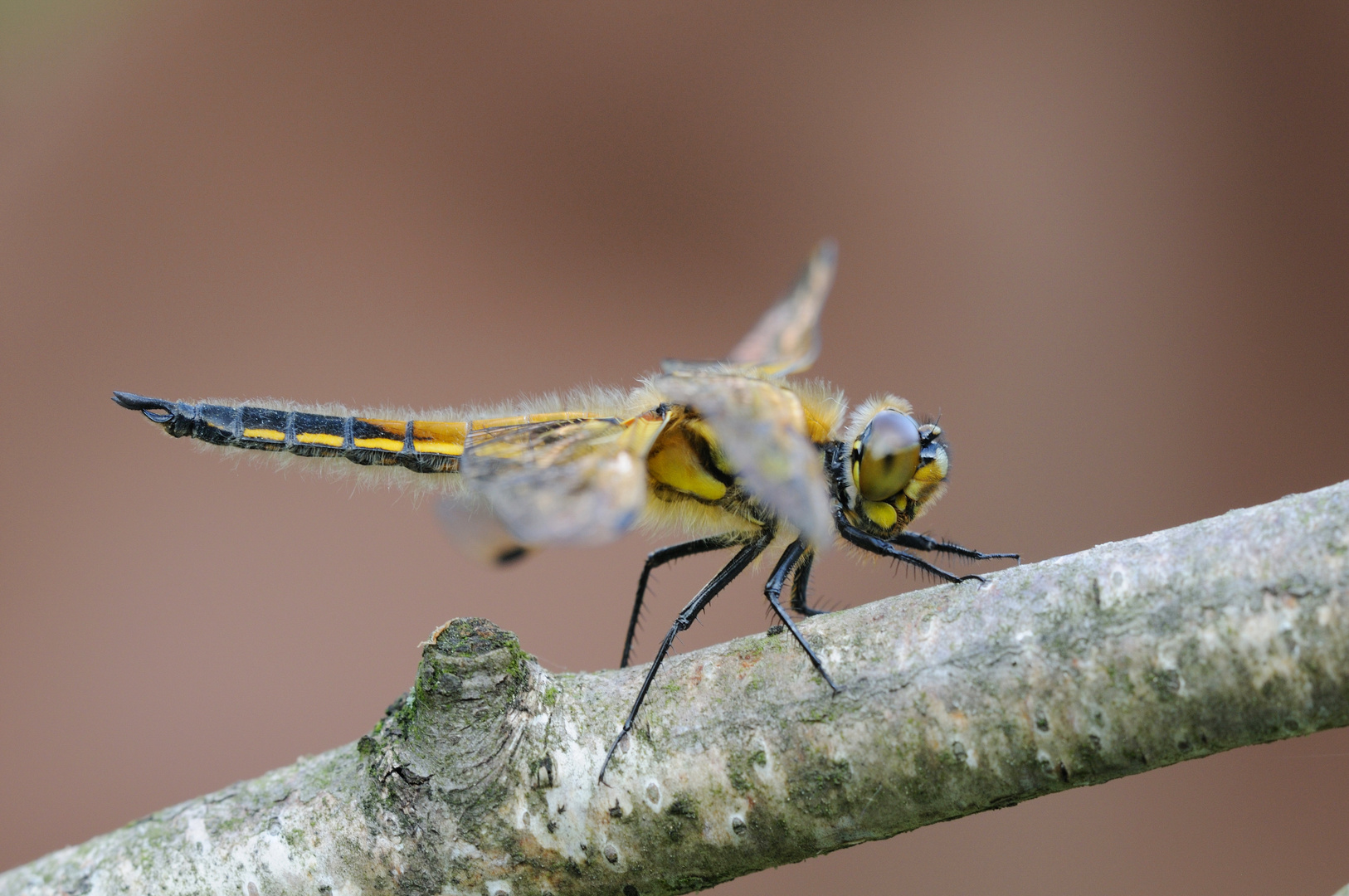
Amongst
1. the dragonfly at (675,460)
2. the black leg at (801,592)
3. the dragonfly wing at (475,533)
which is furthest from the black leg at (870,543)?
the dragonfly wing at (475,533)

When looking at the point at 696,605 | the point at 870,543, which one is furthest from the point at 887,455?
the point at 696,605

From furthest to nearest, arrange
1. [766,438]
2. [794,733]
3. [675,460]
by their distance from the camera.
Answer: [675,460], [766,438], [794,733]

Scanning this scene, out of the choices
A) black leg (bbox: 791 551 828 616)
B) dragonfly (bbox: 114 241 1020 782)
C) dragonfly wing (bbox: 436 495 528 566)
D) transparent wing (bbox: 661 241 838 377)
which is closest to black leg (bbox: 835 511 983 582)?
dragonfly (bbox: 114 241 1020 782)

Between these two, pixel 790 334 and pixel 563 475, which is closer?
pixel 563 475

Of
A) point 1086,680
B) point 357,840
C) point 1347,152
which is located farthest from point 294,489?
point 1347,152

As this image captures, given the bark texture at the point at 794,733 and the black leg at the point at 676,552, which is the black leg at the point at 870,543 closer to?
the black leg at the point at 676,552

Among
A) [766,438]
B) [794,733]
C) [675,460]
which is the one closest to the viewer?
[794,733]

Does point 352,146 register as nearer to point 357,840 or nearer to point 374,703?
point 374,703

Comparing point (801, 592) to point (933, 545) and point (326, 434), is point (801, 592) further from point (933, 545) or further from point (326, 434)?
point (326, 434)
